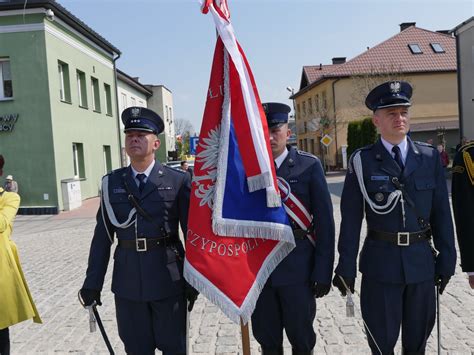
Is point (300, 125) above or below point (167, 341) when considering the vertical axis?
above

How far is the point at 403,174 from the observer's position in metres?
3.11

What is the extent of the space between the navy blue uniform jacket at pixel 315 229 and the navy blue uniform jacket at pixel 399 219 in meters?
0.10

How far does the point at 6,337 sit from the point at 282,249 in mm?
2285

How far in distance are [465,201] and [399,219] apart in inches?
21.0

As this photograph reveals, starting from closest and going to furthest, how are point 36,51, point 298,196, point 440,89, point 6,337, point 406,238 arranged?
point 406,238
point 298,196
point 6,337
point 36,51
point 440,89

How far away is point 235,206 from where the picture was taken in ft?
10.1

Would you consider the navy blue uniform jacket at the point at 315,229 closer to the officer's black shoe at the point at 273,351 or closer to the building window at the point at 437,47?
the officer's black shoe at the point at 273,351

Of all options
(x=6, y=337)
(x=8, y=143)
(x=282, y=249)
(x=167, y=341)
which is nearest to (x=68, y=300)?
(x=6, y=337)

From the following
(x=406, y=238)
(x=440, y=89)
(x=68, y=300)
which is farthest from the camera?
(x=440, y=89)

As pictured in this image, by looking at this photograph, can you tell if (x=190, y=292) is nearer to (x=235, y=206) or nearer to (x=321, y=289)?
(x=235, y=206)

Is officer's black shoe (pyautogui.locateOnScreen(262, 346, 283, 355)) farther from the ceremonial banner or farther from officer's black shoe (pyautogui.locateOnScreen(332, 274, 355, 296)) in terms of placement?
officer's black shoe (pyautogui.locateOnScreen(332, 274, 355, 296))

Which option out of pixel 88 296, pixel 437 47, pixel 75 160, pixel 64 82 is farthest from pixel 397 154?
pixel 437 47

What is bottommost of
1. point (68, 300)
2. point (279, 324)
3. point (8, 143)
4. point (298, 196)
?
point (68, 300)

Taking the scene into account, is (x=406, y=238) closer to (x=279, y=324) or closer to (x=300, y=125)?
(x=279, y=324)
